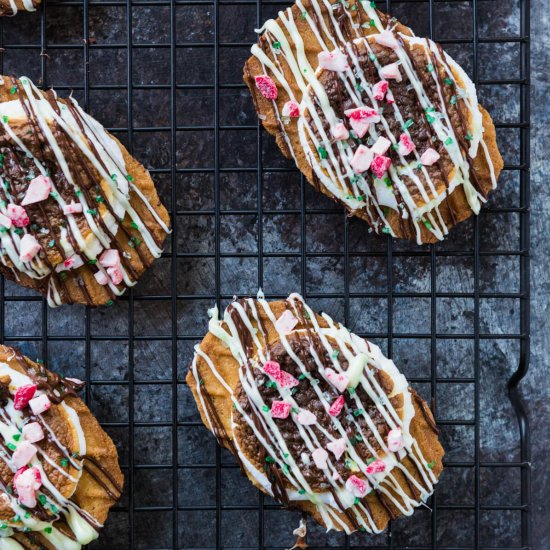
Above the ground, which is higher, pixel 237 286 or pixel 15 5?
pixel 15 5

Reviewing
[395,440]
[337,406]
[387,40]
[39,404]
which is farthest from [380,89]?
[39,404]

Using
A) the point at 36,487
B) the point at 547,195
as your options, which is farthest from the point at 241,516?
the point at 547,195

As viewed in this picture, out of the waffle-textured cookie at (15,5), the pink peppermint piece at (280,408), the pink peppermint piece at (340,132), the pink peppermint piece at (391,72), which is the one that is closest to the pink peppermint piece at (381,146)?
the pink peppermint piece at (340,132)

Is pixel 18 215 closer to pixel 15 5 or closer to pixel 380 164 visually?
pixel 15 5

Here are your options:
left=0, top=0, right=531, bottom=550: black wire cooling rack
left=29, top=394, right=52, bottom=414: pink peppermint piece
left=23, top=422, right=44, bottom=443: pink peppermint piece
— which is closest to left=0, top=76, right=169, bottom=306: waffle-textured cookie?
left=0, top=0, right=531, bottom=550: black wire cooling rack

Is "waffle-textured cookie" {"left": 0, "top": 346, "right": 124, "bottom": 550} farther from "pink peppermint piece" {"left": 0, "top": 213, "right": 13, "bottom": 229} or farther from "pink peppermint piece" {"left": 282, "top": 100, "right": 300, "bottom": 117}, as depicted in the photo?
"pink peppermint piece" {"left": 282, "top": 100, "right": 300, "bottom": 117}

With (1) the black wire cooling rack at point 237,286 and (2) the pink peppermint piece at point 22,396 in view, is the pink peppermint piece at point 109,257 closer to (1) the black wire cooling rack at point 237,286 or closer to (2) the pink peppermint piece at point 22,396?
(1) the black wire cooling rack at point 237,286
